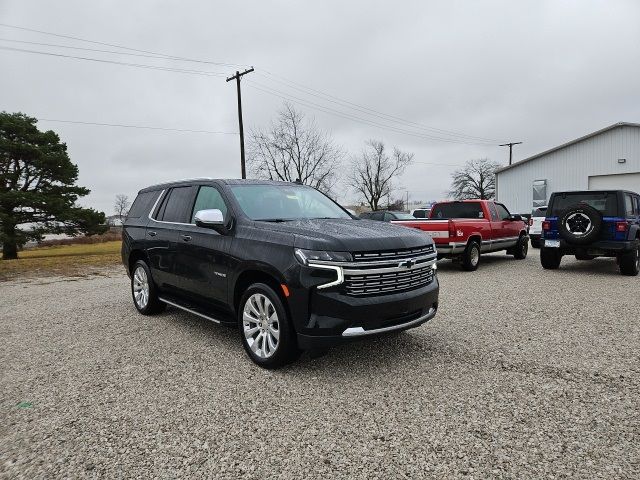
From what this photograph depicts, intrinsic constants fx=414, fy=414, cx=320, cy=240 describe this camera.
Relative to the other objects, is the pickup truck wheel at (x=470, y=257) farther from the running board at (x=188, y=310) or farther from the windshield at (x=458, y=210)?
the running board at (x=188, y=310)

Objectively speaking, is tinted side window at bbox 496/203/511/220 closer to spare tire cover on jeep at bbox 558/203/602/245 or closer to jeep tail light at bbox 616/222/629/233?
spare tire cover on jeep at bbox 558/203/602/245

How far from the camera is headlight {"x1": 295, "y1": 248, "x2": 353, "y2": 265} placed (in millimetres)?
3387

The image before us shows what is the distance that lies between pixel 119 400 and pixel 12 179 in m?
26.1

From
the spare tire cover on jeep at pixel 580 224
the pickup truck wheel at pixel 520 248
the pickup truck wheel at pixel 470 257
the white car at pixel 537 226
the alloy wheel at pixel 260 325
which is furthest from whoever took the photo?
the white car at pixel 537 226

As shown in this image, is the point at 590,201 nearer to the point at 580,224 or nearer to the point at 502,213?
the point at 580,224

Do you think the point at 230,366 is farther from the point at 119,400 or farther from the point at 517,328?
the point at 517,328

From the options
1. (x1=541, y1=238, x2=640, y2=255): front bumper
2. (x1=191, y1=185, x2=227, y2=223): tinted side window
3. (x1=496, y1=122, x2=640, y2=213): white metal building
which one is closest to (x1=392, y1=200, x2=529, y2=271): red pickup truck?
(x1=541, y1=238, x2=640, y2=255): front bumper

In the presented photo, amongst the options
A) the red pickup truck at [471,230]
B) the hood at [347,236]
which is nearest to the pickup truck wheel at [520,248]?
the red pickup truck at [471,230]

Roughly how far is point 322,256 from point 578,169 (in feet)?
91.8

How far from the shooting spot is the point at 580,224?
895 cm

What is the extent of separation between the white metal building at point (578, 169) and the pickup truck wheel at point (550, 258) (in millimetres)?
18091

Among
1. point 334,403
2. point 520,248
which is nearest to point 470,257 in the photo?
point 520,248

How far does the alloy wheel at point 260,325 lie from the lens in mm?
3719

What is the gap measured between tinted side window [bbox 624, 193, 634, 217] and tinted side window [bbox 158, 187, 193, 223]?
29.8 feet
